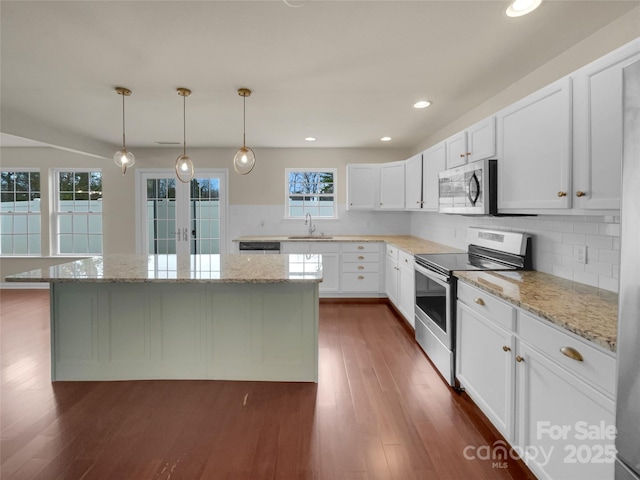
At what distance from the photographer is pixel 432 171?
369 centimetres

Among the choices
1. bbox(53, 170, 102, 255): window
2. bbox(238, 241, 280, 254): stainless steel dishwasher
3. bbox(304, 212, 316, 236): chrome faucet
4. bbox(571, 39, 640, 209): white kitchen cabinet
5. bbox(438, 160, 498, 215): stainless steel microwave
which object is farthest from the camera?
bbox(53, 170, 102, 255): window

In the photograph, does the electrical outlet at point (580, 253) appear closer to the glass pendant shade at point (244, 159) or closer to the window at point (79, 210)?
the glass pendant shade at point (244, 159)

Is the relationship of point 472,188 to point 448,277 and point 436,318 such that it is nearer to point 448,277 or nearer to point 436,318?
point 448,277

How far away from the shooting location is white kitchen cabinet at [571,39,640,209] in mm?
1421

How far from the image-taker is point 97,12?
1.82m

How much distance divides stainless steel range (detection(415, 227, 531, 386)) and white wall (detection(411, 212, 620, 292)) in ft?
0.33

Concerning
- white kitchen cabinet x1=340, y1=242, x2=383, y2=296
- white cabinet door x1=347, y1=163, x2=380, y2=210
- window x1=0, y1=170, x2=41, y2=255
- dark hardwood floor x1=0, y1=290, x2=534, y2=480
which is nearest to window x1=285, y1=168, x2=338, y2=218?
white cabinet door x1=347, y1=163, x2=380, y2=210

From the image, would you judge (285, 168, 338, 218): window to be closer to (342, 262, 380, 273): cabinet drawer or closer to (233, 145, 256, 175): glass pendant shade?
(342, 262, 380, 273): cabinet drawer

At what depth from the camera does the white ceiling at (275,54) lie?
5.94ft

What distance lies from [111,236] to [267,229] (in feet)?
8.63

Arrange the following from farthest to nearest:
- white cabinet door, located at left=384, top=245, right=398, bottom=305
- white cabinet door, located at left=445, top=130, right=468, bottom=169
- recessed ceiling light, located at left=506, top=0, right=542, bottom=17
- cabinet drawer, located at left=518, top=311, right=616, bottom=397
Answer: white cabinet door, located at left=384, top=245, right=398, bottom=305
white cabinet door, located at left=445, top=130, right=468, bottom=169
recessed ceiling light, located at left=506, top=0, right=542, bottom=17
cabinet drawer, located at left=518, top=311, right=616, bottom=397

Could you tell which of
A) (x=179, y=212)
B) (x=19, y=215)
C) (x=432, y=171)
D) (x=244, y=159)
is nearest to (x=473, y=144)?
(x=432, y=171)

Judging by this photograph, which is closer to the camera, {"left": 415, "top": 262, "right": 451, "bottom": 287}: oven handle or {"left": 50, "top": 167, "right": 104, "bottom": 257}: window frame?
{"left": 415, "top": 262, "right": 451, "bottom": 287}: oven handle

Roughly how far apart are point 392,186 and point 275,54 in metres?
2.98
